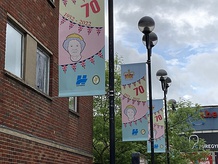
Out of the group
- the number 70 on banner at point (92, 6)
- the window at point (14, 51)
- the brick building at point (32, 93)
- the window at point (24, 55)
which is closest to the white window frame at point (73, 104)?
the brick building at point (32, 93)

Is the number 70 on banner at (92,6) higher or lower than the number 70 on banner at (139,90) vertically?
higher

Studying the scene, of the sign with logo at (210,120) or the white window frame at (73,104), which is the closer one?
the white window frame at (73,104)

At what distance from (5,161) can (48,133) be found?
2705mm

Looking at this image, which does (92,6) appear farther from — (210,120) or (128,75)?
(210,120)

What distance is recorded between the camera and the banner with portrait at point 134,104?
13.1 m

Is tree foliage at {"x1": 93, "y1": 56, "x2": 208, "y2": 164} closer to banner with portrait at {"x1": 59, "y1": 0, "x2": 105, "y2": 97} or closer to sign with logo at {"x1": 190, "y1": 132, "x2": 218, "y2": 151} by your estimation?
banner with portrait at {"x1": 59, "y1": 0, "x2": 105, "y2": 97}

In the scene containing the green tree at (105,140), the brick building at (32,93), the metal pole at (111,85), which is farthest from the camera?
the green tree at (105,140)

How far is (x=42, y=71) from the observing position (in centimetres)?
1230

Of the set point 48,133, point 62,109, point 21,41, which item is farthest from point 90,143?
point 21,41

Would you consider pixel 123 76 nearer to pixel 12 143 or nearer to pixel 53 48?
pixel 53 48

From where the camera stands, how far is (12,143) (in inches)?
374

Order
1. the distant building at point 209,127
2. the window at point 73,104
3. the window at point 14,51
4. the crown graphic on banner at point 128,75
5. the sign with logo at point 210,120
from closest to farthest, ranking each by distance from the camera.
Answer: the window at point 14,51, the crown graphic on banner at point 128,75, the window at point 73,104, the distant building at point 209,127, the sign with logo at point 210,120

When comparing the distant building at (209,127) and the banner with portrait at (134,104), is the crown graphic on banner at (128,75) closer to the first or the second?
the banner with portrait at (134,104)

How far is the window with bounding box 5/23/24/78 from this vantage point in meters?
10.1
